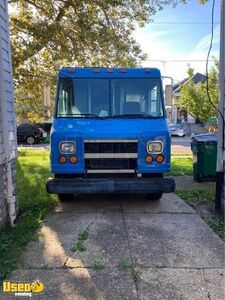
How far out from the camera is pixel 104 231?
17.9 ft

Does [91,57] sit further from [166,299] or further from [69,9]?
[166,299]

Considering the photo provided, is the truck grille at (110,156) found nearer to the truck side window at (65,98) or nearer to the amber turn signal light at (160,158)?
the amber turn signal light at (160,158)

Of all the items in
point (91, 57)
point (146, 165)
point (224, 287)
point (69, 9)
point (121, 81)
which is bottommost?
point (224, 287)

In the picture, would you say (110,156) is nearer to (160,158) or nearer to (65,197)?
(160,158)

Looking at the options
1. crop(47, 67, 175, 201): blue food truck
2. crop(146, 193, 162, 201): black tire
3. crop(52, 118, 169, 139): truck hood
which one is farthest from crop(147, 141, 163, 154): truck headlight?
crop(146, 193, 162, 201): black tire

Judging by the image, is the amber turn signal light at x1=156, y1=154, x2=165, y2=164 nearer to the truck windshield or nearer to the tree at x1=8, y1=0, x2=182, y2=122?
the truck windshield

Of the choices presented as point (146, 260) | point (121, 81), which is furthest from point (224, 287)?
point (121, 81)

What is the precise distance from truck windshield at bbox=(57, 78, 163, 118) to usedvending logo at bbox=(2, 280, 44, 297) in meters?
3.54

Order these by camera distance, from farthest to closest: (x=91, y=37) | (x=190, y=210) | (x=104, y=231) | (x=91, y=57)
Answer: (x=91, y=57)
(x=91, y=37)
(x=190, y=210)
(x=104, y=231)

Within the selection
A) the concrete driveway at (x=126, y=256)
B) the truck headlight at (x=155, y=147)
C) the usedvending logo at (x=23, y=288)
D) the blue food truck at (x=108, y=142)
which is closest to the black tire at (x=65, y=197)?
the concrete driveway at (x=126, y=256)

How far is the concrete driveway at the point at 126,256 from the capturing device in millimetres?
3750

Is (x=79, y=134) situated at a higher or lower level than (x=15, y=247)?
higher

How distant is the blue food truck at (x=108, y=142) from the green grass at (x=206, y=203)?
88 cm

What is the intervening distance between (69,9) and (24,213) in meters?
8.41
